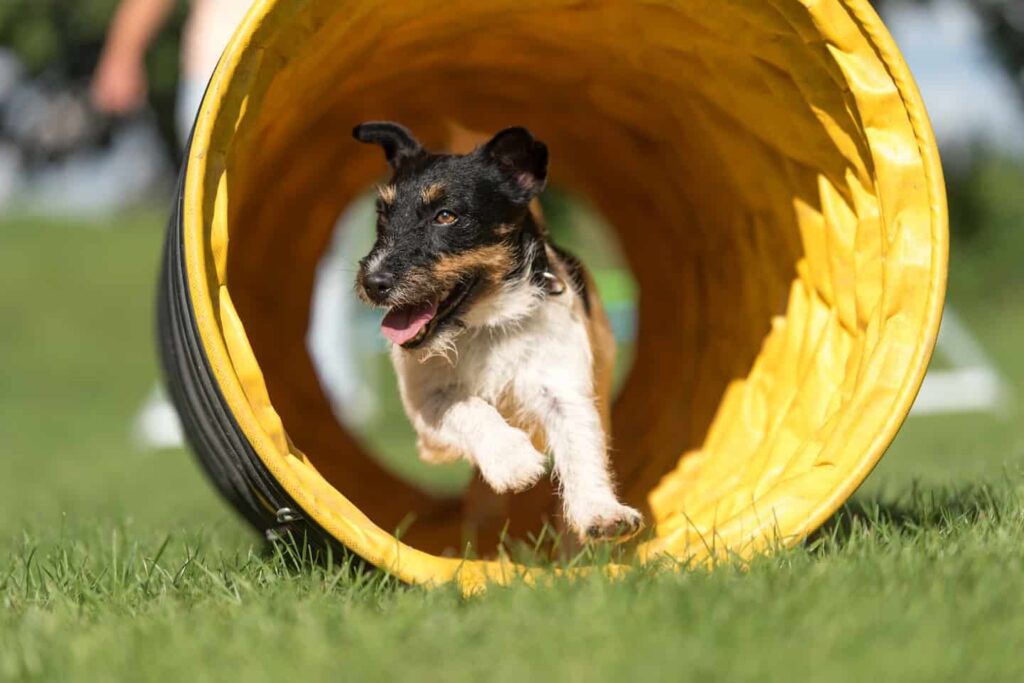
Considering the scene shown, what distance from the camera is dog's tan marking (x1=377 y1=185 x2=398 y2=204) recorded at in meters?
4.09

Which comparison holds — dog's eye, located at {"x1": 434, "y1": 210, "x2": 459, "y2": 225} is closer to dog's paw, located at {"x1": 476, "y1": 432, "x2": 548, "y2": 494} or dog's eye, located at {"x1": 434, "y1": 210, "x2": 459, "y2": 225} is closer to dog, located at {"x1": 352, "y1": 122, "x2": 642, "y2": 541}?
dog, located at {"x1": 352, "y1": 122, "x2": 642, "y2": 541}

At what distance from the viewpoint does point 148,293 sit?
1938 cm

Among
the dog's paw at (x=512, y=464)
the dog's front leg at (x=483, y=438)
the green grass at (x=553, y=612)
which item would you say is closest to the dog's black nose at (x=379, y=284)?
the dog's front leg at (x=483, y=438)

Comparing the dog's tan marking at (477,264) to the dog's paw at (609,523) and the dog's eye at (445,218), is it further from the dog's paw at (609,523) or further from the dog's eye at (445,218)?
the dog's paw at (609,523)

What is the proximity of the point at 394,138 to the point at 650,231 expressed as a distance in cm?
238

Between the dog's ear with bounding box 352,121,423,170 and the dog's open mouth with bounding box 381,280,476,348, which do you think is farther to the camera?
the dog's ear with bounding box 352,121,423,170

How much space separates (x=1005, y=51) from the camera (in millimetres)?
20375

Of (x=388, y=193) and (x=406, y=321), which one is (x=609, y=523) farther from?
(x=388, y=193)

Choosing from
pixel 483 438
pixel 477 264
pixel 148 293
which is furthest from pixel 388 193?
pixel 148 293

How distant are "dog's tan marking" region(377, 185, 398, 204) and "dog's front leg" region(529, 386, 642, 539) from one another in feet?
2.88

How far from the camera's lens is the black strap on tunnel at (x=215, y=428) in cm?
316

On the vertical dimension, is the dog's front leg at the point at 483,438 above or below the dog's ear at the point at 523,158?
below

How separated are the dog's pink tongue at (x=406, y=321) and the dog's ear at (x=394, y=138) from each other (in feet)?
2.50

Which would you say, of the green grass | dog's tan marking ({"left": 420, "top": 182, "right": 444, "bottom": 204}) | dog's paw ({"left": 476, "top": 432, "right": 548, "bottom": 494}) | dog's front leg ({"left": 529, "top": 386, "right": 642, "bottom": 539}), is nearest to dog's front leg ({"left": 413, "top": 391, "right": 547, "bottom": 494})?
dog's paw ({"left": 476, "top": 432, "right": 548, "bottom": 494})
